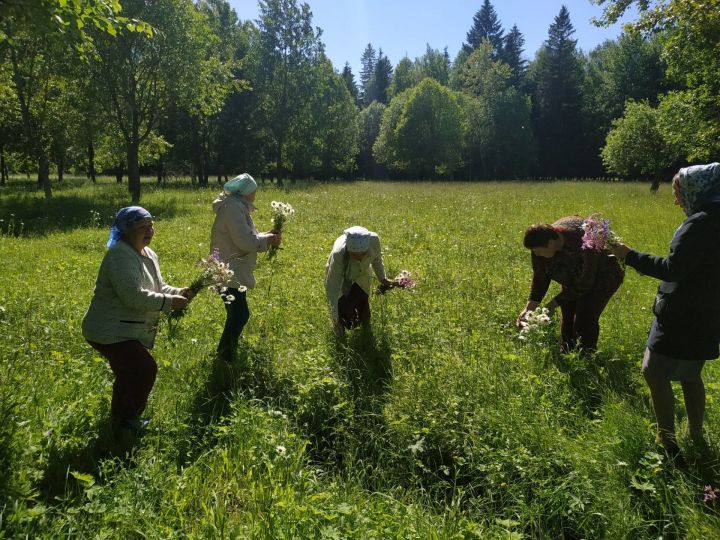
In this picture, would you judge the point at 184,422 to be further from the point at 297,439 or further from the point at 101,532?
the point at 101,532

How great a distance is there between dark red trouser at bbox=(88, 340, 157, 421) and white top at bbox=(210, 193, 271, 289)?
4.07 feet

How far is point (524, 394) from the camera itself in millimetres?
4090

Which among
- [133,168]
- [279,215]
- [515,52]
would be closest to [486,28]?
[515,52]

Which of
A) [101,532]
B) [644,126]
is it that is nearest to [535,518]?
[101,532]

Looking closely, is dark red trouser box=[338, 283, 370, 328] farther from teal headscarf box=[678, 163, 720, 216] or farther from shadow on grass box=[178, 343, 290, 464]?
teal headscarf box=[678, 163, 720, 216]

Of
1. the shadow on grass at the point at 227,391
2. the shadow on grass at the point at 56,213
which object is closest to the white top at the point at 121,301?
the shadow on grass at the point at 227,391

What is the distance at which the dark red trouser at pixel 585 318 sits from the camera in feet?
15.8

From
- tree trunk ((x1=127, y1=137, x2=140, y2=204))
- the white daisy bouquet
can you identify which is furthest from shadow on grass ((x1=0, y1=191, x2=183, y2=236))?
the white daisy bouquet

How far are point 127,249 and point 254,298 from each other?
371 centimetres

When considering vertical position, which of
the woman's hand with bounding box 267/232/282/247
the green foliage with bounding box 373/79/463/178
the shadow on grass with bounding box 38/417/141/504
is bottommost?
the shadow on grass with bounding box 38/417/141/504

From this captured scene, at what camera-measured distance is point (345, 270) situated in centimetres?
539

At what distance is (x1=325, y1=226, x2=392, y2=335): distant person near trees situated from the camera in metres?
5.02

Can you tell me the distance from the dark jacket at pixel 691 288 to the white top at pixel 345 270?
2706 mm

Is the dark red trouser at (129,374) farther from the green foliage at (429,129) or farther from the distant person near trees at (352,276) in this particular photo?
the green foliage at (429,129)
